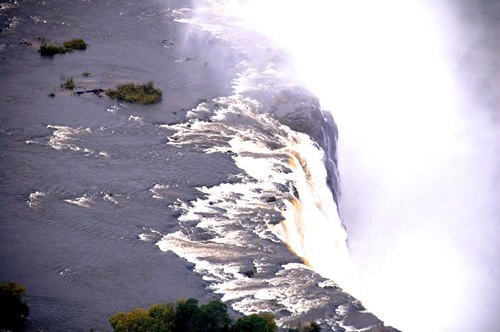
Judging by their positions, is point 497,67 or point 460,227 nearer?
point 460,227

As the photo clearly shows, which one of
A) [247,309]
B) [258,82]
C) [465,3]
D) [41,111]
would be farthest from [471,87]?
[247,309]

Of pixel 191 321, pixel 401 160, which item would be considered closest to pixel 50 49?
pixel 401 160

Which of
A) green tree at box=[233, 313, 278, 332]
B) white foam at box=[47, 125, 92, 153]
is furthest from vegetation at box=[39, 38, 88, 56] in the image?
green tree at box=[233, 313, 278, 332]

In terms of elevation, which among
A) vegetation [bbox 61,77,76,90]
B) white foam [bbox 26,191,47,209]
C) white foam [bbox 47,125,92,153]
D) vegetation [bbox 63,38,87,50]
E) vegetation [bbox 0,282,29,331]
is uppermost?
vegetation [bbox 63,38,87,50]

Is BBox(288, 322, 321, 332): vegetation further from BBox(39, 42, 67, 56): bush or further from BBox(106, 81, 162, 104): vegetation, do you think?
BBox(39, 42, 67, 56): bush

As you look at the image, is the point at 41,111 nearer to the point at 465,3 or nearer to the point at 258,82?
the point at 258,82
